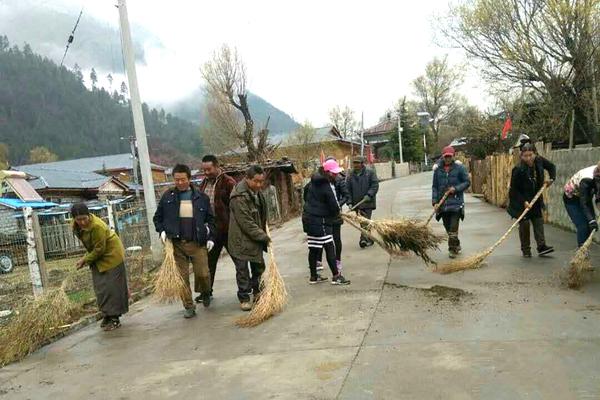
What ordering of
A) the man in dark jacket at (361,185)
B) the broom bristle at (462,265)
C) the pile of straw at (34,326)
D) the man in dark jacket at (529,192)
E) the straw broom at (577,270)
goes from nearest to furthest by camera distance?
1. the pile of straw at (34,326)
2. the straw broom at (577,270)
3. the broom bristle at (462,265)
4. the man in dark jacket at (529,192)
5. the man in dark jacket at (361,185)

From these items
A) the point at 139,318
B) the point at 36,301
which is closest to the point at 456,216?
the point at 139,318

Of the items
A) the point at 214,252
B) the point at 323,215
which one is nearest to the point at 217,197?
the point at 214,252

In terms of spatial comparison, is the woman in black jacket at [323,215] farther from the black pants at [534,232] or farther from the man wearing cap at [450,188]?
the black pants at [534,232]

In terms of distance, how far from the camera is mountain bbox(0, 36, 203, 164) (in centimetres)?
8706

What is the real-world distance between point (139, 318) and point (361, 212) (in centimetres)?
462

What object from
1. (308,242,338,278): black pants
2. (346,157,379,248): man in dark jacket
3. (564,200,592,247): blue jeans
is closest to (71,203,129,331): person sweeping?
(308,242,338,278): black pants

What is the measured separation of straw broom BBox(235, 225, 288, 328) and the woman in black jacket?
3.37 ft

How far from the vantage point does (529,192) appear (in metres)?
7.46

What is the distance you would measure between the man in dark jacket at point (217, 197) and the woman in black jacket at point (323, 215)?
1070 millimetres

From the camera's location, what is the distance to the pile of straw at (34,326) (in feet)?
17.1

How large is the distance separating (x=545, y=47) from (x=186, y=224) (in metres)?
14.4

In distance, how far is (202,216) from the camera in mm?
6035

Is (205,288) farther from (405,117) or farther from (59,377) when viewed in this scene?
(405,117)

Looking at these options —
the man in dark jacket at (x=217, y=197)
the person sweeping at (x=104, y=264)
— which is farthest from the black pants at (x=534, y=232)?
the person sweeping at (x=104, y=264)
